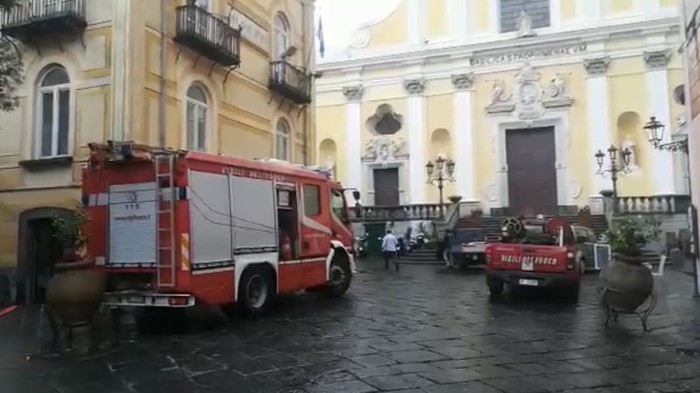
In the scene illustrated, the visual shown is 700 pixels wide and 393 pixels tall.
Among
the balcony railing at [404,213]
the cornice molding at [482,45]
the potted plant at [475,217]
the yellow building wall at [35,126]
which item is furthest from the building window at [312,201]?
the cornice molding at [482,45]

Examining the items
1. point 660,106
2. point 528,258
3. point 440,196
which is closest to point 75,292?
point 528,258

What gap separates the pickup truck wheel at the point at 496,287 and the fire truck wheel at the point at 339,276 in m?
2.99

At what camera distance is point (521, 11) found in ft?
104

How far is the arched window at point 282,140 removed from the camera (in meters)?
18.4

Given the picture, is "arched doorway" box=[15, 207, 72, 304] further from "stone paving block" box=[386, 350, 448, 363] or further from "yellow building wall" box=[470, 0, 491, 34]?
"yellow building wall" box=[470, 0, 491, 34]

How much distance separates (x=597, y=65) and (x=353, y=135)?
12537 mm

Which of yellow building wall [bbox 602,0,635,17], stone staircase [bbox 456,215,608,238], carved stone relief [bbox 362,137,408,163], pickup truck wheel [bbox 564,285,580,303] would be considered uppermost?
yellow building wall [bbox 602,0,635,17]

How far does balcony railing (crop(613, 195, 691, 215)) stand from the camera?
2636 cm

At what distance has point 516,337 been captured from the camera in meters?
8.33

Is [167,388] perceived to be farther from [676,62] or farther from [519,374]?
[676,62]

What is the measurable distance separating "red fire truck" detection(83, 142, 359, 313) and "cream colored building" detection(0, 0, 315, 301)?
2.70 metres

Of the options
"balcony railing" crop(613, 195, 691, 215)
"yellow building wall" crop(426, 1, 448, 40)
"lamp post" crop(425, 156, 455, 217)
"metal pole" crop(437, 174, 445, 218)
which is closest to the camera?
"balcony railing" crop(613, 195, 691, 215)

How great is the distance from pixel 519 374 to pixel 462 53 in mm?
27479

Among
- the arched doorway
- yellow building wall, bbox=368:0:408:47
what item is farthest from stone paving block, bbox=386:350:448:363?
yellow building wall, bbox=368:0:408:47
